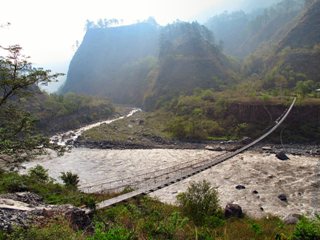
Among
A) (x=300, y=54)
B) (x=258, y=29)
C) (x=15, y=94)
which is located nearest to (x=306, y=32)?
(x=300, y=54)

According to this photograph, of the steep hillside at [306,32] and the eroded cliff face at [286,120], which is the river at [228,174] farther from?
the steep hillside at [306,32]

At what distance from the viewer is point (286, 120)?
172 feet

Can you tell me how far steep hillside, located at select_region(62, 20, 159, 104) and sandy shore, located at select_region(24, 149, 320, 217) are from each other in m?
86.1

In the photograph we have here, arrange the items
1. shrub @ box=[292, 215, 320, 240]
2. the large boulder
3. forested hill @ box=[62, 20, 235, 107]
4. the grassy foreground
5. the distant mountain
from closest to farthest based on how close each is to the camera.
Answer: the grassy foreground
shrub @ box=[292, 215, 320, 240]
the large boulder
forested hill @ box=[62, 20, 235, 107]
the distant mountain

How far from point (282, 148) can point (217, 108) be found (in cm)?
1926

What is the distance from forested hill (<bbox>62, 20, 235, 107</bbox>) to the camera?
94.9 metres

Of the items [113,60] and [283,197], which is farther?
[113,60]

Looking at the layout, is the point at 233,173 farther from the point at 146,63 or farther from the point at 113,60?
the point at 113,60

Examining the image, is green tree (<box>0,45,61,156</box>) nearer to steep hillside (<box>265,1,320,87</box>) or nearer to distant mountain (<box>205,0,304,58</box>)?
steep hillside (<box>265,1,320,87</box>)

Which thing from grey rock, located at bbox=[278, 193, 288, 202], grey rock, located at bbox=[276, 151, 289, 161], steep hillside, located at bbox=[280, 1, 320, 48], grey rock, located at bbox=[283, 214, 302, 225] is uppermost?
steep hillside, located at bbox=[280, 1, 320, 48]

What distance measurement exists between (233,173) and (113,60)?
5112 inches

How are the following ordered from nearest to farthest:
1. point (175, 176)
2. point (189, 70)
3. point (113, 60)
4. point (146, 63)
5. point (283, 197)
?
point (283, 197) < point (175, 176) < point (189, 70) < point (146, 63) < point (113, 60)

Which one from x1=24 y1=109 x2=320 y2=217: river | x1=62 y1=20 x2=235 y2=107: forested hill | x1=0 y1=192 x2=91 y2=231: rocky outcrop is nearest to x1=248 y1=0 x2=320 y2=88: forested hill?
x1=62 y1=20 x2=235 y2=107: forested hill

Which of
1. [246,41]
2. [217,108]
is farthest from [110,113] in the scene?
[246,41]
